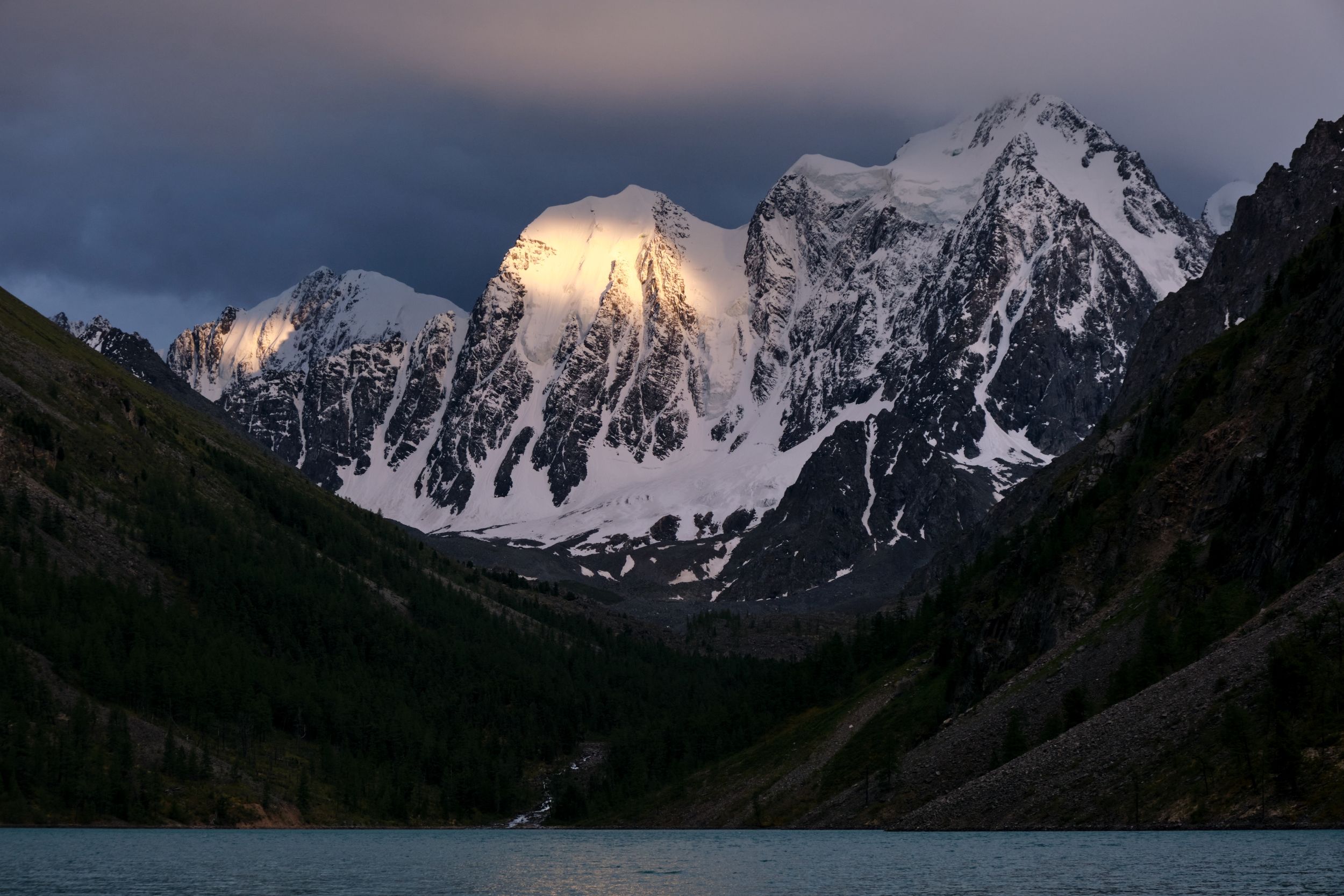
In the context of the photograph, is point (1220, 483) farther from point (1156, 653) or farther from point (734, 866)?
point (734, 866)

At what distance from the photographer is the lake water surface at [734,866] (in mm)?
75625

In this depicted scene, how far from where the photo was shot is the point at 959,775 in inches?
4764

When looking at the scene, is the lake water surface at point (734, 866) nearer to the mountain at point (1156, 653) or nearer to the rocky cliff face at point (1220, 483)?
the mountain at point (1156, 653)

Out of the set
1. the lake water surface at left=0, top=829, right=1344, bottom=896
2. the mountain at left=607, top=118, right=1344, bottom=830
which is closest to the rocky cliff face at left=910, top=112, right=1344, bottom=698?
the mountain at left=607, top=118, right=1344, bottom=830

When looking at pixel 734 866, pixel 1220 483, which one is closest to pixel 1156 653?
pixel 1220 483

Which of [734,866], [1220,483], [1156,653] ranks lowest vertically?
[734,866]

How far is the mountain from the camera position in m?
85.3

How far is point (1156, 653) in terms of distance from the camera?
110m

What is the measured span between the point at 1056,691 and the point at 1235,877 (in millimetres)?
47852

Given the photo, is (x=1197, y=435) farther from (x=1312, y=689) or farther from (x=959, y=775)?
(x=1312, y=689)

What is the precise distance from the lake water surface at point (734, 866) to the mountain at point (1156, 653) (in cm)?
330

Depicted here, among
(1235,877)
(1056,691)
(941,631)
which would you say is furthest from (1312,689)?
(941,631)

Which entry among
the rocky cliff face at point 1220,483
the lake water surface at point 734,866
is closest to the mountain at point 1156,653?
the rocky cliff face at point 1220,483

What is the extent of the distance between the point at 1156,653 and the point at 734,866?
116 ft
